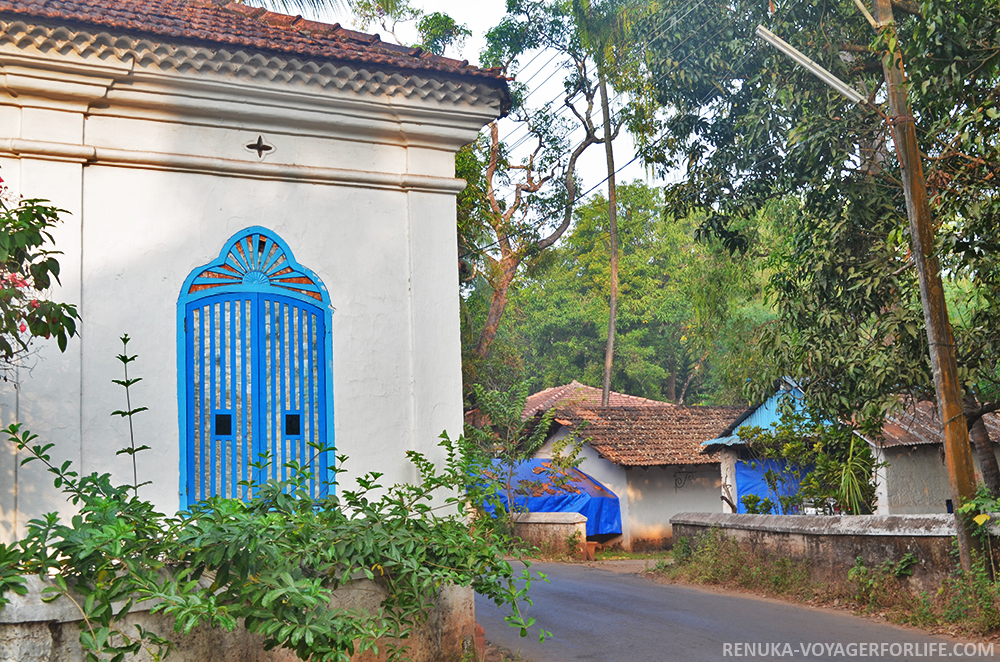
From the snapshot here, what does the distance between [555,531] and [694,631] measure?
11.8 m

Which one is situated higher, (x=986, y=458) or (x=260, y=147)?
(x=260, y=147)

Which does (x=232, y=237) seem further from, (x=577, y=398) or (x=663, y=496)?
(x=577, y=398)

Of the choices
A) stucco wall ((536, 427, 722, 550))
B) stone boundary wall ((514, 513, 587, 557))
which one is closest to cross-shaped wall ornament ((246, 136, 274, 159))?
stone boundary wall ((514, 513, 587, 557))

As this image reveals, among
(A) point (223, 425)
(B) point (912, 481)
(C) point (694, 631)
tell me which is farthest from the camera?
(B) point (912, 481)

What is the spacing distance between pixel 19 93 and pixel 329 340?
2.92m

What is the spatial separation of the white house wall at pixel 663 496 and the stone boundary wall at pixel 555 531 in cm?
223

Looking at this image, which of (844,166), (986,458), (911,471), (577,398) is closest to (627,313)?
(577,398)

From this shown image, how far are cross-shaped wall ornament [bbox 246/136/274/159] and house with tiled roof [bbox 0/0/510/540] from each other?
0.01m

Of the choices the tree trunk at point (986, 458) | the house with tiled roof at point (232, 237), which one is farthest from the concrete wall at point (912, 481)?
the house with tiled roof at point (232, 237)

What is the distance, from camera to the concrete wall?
17.2 m

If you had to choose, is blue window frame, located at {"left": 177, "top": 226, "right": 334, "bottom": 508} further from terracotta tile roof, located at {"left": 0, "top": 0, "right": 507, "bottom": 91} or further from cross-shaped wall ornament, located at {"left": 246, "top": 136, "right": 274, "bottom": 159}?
terracotta tile roof, located at {"left": 0, "top": 0, "right": 507, "bottom": 91}

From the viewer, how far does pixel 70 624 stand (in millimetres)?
4680

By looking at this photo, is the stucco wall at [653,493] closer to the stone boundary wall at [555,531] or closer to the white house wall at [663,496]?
the white house wall at [663,496]

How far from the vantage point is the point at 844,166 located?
10789 mm
